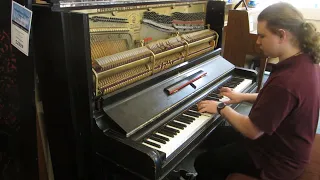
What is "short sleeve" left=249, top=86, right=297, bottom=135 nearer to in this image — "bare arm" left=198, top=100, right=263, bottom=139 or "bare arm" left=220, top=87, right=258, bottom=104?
"bare arm" left=198, top=100, right=263, bottom=139

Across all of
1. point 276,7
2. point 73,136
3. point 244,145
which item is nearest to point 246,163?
point 244,145

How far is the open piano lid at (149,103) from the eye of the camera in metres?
1.35

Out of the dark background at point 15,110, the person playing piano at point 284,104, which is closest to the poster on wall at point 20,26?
the dark background at point 15,110

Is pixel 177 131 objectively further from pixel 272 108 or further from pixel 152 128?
pixel 272 108

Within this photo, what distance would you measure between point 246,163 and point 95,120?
79cm

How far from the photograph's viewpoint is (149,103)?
1518mm

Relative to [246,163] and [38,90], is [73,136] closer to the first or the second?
[38,90]

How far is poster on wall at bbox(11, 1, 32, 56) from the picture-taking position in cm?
124

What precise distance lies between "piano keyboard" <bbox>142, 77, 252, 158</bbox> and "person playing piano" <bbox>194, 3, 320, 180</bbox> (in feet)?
0.62

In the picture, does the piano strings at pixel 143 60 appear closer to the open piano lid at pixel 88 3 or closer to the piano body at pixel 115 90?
the piano body at pixel 115 90

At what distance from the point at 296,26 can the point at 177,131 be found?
74 cm

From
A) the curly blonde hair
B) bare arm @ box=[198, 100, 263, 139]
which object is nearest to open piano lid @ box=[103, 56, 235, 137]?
bare arm @ box=[198, 100, 263, 139]

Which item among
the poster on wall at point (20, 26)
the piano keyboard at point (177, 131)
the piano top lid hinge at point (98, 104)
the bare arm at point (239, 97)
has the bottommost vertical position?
the piano keyboard at point (177, 131)

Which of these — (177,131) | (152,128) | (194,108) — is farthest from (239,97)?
(152,128)
